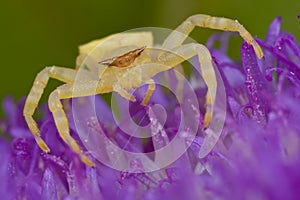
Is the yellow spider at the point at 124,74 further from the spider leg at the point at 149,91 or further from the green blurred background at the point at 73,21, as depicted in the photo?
the green blurred background at the point at 73,21

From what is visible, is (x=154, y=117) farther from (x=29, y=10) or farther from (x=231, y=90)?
(x=29, y=10)

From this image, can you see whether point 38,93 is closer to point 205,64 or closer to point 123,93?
point 123,93

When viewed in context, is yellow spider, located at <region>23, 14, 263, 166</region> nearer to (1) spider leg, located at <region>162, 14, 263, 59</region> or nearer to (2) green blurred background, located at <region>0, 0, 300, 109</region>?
(1) spider leg, located at <region>162, 14, 263, 59</region>

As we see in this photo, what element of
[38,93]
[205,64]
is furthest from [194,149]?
[38,93]

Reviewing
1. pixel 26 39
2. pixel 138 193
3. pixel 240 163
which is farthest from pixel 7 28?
pixel 240 163

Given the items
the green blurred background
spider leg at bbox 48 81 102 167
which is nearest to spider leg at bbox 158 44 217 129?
spider leg at bbox 48 81 102 167

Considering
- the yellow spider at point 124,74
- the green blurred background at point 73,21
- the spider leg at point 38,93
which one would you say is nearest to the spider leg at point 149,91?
the yellow spider at point 124,74
